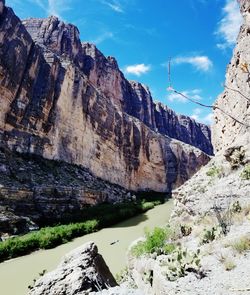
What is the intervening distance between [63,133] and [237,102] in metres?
24.5

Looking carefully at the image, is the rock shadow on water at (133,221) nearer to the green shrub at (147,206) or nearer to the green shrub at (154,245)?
the green shrub at (147,206)

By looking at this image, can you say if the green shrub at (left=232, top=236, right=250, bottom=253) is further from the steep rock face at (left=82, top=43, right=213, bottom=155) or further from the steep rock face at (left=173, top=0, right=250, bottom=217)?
the steep rock face at (left=82, top=43, right=213, bottom=155)

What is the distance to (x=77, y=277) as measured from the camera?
944cm

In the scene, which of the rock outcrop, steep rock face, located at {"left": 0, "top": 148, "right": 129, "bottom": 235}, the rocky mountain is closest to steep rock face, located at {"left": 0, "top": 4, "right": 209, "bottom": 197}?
the rocky mountain

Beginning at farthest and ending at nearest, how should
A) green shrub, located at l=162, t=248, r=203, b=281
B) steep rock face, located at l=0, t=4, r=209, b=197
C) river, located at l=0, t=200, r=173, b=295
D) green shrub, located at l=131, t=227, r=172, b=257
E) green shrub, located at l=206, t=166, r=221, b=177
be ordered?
steep rock face, located at l=0, t=4, r=209, b=197 → river, located at l=0, t=200, r=173, b=295 → green shrub, located at l=206, t=166, r=221, b=177 → green shrub, located at l=131, t=227, r=172, b=257 → green shrub, located at l=162, t=248, r=203, b=281

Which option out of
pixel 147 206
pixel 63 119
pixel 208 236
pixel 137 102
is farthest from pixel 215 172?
pixel 137 102

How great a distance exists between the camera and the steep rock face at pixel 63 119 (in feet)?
114

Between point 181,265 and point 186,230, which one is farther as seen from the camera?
point 186,230

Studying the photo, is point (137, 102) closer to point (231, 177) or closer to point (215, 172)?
point (215, 172)

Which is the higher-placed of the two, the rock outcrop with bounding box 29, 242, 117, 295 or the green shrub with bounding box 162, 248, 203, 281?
the green shrub with bounding box 162, 248, 203, 281

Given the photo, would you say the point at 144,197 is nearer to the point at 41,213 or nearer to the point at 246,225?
the point at 41,213

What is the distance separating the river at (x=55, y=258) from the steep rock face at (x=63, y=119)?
11.9 meters

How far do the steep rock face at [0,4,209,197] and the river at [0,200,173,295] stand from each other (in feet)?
39.1

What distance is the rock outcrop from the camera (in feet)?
30.1
